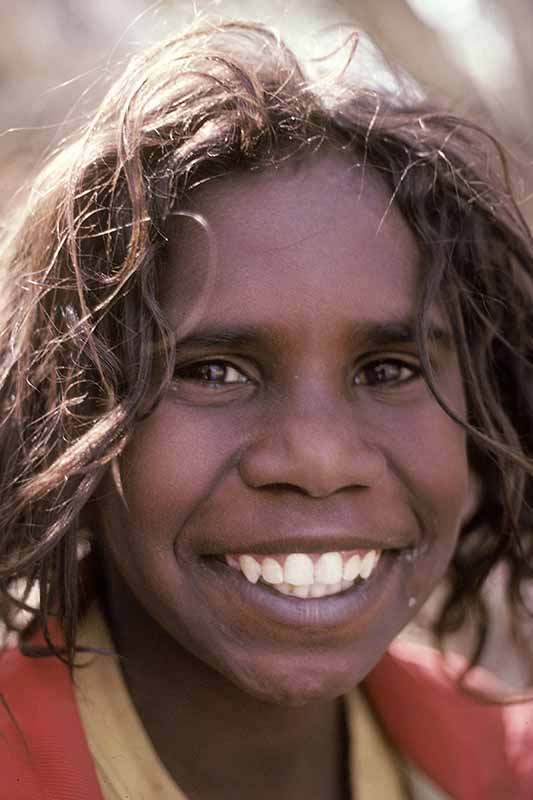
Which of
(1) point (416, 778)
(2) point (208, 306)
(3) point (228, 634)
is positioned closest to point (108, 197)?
Answer: (2) point (208, 306)

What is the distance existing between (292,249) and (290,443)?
231mm

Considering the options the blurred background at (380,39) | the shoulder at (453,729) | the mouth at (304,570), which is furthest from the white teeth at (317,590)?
the blurred background at (380,39)

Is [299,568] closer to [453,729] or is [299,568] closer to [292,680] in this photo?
[292,680]

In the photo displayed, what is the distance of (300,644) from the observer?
1487 mm

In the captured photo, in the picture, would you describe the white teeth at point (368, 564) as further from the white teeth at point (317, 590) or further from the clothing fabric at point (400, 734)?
the clothing fabric at point (400, 734)

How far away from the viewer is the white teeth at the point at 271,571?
1.46 meters

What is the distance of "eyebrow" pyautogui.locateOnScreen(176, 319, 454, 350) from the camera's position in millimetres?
1428

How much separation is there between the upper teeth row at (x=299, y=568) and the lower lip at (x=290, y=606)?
2 cm

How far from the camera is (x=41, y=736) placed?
57.9 inches

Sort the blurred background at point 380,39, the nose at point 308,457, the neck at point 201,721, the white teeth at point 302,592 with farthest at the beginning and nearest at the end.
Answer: the blurred background at point 380,39 → the neck at point 201,721 → the white teeth at point 302,592 → the nose at point 308,457

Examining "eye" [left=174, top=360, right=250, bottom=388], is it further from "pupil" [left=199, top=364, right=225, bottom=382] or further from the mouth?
the mouth

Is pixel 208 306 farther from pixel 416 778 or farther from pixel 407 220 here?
pixel 416 778

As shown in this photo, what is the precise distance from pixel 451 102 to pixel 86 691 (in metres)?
1.09

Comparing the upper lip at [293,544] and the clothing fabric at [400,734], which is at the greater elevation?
the upper lip at [293,544]
